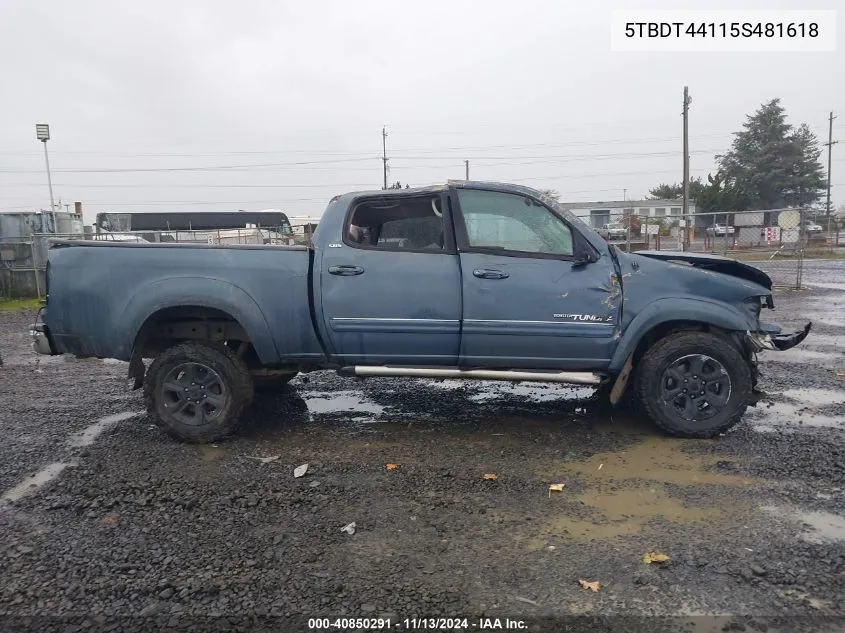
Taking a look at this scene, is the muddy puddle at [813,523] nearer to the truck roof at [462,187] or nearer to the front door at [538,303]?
the front door at [538,303]

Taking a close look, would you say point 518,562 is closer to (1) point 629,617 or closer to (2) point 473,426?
(1) point 629,617

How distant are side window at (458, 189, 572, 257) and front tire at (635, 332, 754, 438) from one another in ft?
3.55

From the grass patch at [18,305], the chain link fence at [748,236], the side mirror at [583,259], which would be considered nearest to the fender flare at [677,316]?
the side mirror at [583,259]

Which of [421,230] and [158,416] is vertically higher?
[421,230]

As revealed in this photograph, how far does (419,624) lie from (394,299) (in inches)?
104

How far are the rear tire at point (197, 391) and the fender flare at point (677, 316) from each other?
3.00 meters

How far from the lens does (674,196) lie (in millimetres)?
72688

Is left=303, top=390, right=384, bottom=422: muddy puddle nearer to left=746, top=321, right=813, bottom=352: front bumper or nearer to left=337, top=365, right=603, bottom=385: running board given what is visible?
left=337, top=365, right=603, bottom=385: running board

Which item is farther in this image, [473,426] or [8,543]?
[473,426]

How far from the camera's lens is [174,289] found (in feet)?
16.0

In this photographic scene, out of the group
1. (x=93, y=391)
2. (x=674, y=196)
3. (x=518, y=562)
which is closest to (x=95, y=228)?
(x=93, y=391)

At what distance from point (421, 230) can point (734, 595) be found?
3.29 metres

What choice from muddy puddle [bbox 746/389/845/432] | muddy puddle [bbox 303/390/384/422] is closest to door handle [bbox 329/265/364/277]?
muddy puddle [bbox 303/390/384/422]

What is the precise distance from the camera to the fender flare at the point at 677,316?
4809mm
